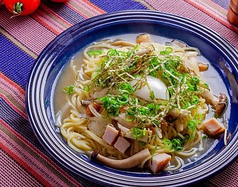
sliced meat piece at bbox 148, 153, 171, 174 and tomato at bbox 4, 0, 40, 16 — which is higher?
sliced meat piece at bbox 148, 153, 171, 174

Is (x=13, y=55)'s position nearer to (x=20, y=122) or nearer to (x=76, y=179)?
(x=20, y=122)

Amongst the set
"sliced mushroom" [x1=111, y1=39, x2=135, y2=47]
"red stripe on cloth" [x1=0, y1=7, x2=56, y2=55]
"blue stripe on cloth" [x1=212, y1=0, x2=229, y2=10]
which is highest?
"blue stripe on cloth" [x1=212, y1=0, x2=229, y2=10]

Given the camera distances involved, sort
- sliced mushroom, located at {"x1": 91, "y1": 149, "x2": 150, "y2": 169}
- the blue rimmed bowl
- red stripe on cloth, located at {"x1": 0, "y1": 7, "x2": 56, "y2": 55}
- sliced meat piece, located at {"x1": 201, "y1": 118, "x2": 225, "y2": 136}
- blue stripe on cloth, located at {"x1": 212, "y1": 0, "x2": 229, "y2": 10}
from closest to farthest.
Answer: the blue rimmed bowl → sliced mushroom, located at {"x1": 91, "y1": 149, "x2": 150, "y2": 169} → sliced meat piece, located at {"x1": 201, "y1": 118, "x2": 225, "y2": 136} → red stripe on cloth, located at {"x1": 0, "y1": 7, "x2": 56, "y2": 55} → blue stripe on cloth, located at {"x1": 212, "y1": 0, "x2": 229, "y2": 10}

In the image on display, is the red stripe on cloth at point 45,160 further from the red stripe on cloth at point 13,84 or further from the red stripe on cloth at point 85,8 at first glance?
the red stripe on cloth at point 85,8

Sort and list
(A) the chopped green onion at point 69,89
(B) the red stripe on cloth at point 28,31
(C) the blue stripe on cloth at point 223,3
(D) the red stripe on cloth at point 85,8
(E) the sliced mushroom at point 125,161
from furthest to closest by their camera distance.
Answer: (C) the blue stripe on cloth at point 223,3
(D) the red stripe on cloth at point 85,8
(B) the red stripe on cloth at point 28,31
(A) the chopped green onion at point 69,89
(E) the sliced mushroom at point 125,161

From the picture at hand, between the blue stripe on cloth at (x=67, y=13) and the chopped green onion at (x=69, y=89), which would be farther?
the blue stripe on cloth at (x=67, y=13)

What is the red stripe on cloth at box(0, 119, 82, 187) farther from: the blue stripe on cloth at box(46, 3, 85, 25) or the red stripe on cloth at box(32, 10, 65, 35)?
the blue stripe on cloth at box(46, 3, 85, 25)

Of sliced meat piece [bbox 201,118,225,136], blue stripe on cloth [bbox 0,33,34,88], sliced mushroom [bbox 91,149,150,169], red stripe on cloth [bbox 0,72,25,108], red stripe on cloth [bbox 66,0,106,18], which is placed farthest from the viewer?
red stripe on cloth [bbox 66,0,106,18]

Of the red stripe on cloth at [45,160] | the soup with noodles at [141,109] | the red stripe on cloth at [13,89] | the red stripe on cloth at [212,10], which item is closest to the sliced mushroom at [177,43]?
the soup with noodles at [141,109]

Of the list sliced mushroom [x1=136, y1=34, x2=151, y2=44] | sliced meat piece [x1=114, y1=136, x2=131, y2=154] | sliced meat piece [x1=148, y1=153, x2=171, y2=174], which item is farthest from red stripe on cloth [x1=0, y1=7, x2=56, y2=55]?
sliced meat piece [x1=148, y1=153, x2=171, y2=174]
